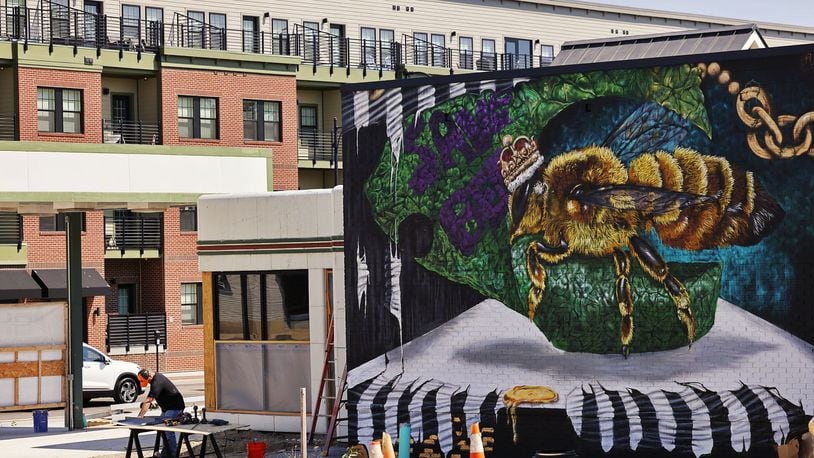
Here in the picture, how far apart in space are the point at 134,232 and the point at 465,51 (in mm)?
21202

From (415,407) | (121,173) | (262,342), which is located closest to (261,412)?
(262,342)

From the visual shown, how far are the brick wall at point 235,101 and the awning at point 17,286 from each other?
8.57 m

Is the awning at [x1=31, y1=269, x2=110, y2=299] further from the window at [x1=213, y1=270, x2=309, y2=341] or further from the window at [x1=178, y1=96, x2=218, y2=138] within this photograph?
the window at [x1=213, y1=270, x2=309, y2=341]

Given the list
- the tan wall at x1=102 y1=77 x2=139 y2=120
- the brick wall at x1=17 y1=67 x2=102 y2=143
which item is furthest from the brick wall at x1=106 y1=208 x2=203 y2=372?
the tan wall at x1=102 y1=77 x2=139 y2=120

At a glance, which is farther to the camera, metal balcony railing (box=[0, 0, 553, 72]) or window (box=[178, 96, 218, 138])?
window (box=[178, 96, 218, 138])

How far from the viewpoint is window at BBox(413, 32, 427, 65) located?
218 ft

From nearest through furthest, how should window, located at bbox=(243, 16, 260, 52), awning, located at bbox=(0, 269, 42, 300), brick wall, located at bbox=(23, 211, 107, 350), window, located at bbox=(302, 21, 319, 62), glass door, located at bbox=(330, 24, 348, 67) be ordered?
awning, located at bbox=(0, 269, 42, 300) → brick wall, located at bbox=(23, 211, 107, 350) → window, located at bbox=(243, 16, 260, 52) → window, located at bbox=(302, 21, 319, 62) → glass door, located at bbox=(330, 24, 348, 67)

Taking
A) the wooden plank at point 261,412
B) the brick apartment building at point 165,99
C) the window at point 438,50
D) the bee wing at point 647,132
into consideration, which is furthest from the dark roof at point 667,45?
the window at point 438,50

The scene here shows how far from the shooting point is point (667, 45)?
76.5 ft

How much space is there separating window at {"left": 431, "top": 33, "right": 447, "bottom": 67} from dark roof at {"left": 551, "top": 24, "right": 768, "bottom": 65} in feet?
138

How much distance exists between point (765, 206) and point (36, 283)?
36.4m

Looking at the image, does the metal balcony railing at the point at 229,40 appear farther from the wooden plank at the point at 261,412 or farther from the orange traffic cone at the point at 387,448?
the orange traffic cone at the point at 387,448

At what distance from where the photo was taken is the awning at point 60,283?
49.6 metres

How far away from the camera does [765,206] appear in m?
18.2
